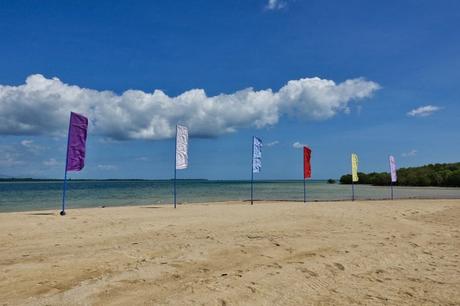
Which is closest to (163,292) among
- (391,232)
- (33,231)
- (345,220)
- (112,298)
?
(112,298)

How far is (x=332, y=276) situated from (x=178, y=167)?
41.6ft

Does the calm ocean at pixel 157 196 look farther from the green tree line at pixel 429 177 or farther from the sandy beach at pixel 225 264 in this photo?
the sandy beach at pixel 225 264

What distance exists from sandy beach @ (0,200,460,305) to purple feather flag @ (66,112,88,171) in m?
3.96

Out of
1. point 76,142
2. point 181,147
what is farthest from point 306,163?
point 76,142

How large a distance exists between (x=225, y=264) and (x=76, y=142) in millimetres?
10765

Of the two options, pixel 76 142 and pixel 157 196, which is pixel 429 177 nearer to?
pixel 157 196

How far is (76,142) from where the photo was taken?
15000mm

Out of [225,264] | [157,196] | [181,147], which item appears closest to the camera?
[225,264]

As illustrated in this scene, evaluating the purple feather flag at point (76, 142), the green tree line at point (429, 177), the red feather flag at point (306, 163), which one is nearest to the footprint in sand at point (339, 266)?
the purple feather flag at point (76, 142)

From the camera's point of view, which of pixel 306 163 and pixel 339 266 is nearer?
pixel 339 266

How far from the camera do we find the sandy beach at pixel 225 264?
4.82 meters

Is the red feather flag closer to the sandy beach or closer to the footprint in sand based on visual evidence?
the sandy beach

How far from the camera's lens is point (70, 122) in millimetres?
14742

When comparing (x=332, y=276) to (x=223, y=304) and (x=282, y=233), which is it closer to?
(x=223, y=304)
